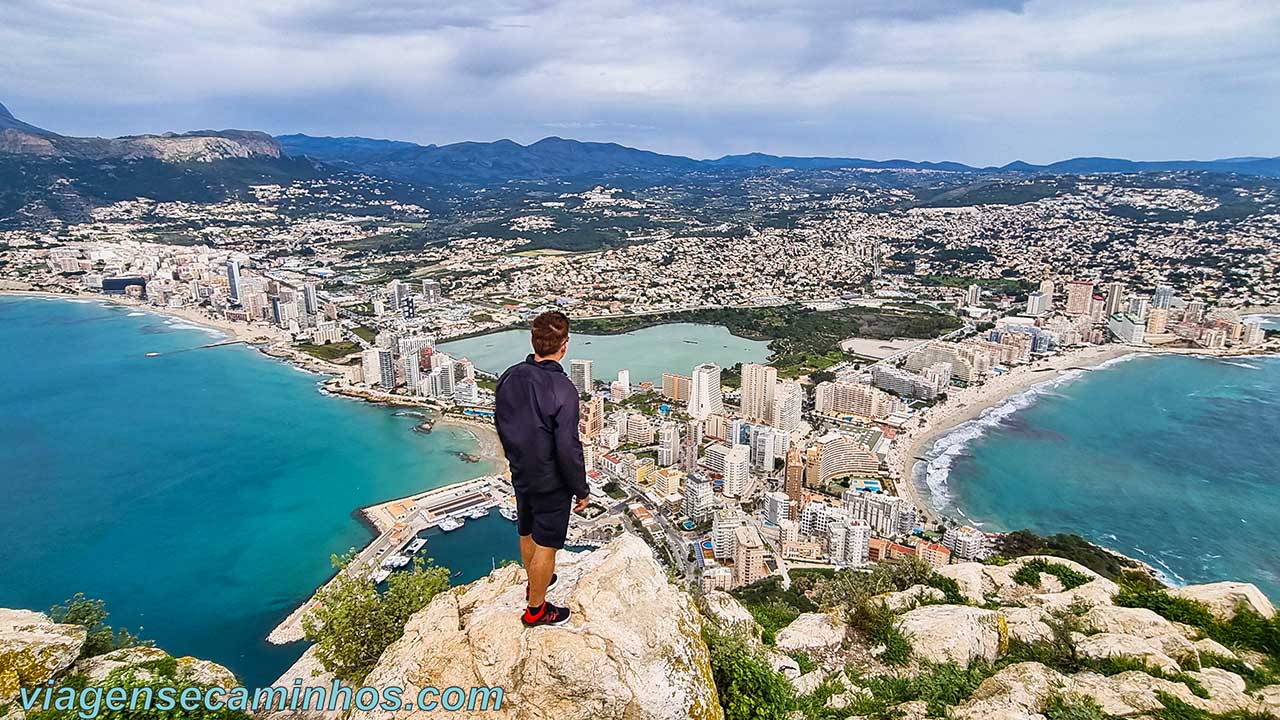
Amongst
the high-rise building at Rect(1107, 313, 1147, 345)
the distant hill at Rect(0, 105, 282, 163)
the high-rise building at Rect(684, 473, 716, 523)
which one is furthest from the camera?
the distant hill at Rect(0, 105, 282, 163)

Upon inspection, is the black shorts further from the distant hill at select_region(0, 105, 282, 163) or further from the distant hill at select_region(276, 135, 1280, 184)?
the distant hill at select_region(276, 135, 1280, 184)

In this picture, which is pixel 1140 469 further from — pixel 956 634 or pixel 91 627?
pixel 91 627

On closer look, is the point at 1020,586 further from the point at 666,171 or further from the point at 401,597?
the point at 666,171

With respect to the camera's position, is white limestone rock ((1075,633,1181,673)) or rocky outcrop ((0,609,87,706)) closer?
rocky outcrop ((0,609,87,706))

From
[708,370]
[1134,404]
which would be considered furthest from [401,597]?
[1134,404]

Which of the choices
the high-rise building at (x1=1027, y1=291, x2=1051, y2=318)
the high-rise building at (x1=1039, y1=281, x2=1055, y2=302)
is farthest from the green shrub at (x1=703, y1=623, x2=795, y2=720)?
the high-rise building at (x1=1039, y1=281, x2=1055, y2=302)

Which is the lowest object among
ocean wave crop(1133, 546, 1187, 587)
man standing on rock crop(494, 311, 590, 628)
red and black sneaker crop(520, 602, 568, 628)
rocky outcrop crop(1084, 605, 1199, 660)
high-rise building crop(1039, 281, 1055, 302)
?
ocean wave crop(1133, 546, 1187, 587)
